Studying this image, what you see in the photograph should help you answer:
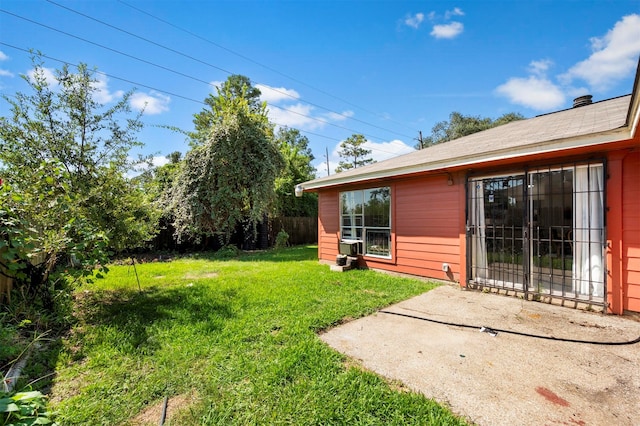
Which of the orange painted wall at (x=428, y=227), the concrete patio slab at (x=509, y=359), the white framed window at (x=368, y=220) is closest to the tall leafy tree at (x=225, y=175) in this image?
the white framed window at (x=368, y=220)

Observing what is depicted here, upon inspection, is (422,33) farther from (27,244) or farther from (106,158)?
(27,244)

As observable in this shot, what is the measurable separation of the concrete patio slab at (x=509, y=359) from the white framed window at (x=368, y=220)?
8.51 feet

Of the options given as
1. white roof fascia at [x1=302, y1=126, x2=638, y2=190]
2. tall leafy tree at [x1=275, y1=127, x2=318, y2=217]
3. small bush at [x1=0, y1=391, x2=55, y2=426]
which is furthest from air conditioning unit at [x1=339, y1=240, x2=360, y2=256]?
tall leafy tree at [x1=275, y1=127, x2=318, y2=217]

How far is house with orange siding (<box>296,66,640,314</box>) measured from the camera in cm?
346

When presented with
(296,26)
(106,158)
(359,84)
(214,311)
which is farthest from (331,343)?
(359,84)

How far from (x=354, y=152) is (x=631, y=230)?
25208 millimetres

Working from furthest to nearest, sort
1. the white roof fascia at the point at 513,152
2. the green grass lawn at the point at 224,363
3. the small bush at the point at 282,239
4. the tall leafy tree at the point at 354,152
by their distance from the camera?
the tall leafy tree at the point at 354,152 → the small bush at the point at 282,239 → the white roof fascia at the point at 513,152 → the green grass lawn at the point at 224,363

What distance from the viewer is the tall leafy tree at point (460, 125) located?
2277 centimetres

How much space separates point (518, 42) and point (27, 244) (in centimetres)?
1190

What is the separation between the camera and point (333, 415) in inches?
69.5

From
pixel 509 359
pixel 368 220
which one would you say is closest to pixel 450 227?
pixel 368 220

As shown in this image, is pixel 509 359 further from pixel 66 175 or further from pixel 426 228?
pixel 66 175

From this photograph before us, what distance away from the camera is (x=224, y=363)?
7.93 ft

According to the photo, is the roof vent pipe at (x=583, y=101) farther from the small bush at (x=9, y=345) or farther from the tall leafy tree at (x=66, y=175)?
the small bush at (x=9, y=345)
